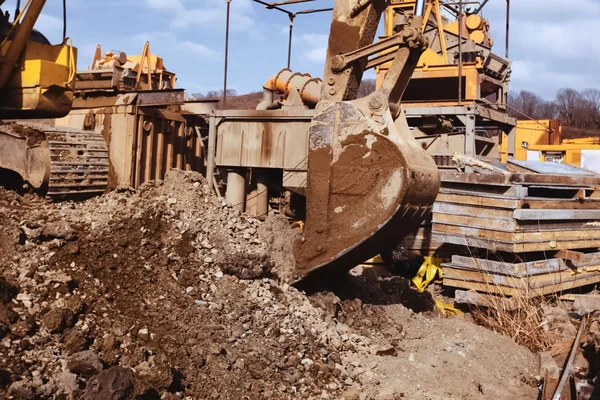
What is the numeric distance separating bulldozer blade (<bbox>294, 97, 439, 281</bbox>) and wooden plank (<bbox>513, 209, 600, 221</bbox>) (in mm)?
1708

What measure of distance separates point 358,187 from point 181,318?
5.47 feet

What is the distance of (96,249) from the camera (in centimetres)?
512

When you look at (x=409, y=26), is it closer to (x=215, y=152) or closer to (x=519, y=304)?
(x=519, y=304)

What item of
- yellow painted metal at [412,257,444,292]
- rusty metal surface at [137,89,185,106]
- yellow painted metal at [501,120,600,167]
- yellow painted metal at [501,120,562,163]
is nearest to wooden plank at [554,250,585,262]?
yellow painted metal at [412,257,444,292]

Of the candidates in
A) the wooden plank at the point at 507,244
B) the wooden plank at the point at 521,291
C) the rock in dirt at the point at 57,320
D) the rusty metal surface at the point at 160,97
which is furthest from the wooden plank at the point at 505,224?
the rock in dirt at the point at 57,320

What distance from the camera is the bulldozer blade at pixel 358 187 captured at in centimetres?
526

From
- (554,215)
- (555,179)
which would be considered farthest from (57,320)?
(555,179)

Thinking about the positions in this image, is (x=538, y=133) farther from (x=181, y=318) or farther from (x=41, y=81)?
(x=181, y=318)

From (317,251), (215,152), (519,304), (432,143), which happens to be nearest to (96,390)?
(317,251)

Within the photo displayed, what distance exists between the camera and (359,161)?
5410 millimetres

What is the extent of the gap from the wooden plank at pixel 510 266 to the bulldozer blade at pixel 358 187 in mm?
1661

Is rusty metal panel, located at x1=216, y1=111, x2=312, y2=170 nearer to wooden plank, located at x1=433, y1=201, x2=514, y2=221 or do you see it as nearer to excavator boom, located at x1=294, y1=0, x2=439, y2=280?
wooden plank, located at x1=433, y1=201, x2=514, y2=221

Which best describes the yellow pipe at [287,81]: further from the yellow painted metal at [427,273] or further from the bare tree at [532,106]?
the bare tree at [532,106]

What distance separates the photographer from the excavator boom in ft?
17.3
